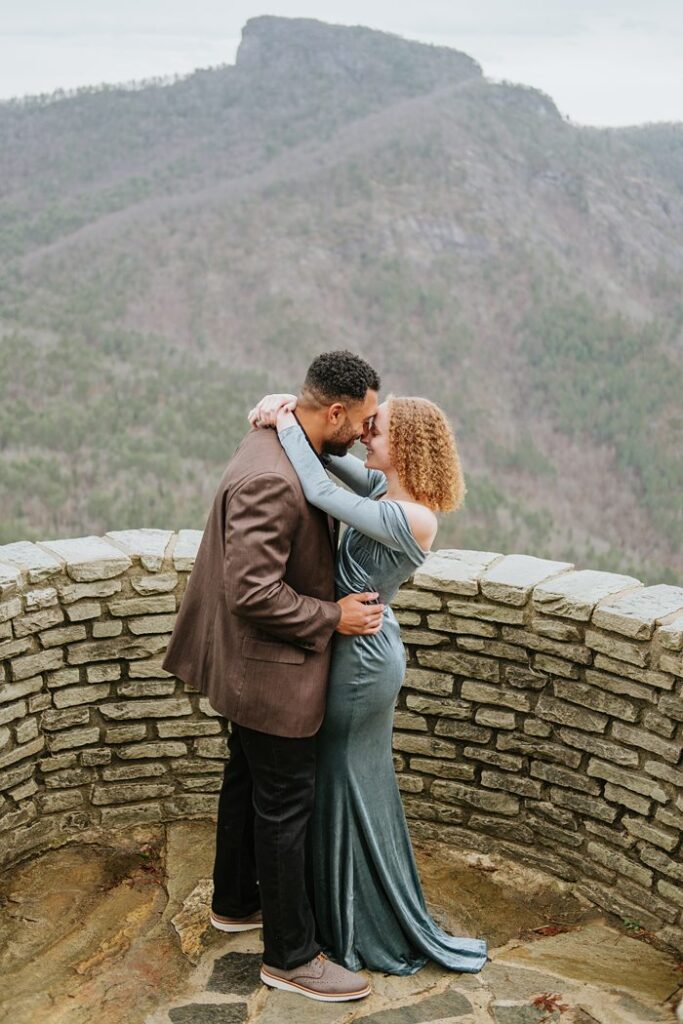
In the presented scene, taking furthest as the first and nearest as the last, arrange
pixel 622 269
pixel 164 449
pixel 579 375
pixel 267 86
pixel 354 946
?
pixel 267 86, pixel 622 269, pixel 579 375, pixel 164 449, pixel 354 946

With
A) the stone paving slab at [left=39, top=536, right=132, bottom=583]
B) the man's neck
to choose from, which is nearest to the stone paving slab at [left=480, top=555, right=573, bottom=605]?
the man's neck

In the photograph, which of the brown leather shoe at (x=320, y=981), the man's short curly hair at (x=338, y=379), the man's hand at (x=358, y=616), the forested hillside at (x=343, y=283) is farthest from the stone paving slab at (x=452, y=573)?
the forested hillside at (x=343, y=283)

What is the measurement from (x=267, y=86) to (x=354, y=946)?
45497 mm

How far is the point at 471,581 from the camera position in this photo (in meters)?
4.19

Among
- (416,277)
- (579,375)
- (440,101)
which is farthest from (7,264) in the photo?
(440,101)

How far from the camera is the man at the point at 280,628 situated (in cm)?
290

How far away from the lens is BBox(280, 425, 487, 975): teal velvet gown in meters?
3.18

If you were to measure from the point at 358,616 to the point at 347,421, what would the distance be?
1.91 ft

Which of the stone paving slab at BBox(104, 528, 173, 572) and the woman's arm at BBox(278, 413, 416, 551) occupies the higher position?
the woman's arm at BBox(278, 413, 416, 551)

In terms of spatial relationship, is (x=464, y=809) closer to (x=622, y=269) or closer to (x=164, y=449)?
(x=164, y=449)

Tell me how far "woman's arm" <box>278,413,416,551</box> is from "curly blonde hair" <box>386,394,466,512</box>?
120mm

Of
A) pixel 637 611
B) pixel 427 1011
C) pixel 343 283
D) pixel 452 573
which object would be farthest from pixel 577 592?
pixel 343 283

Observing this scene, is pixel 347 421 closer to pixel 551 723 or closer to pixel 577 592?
pixel 577 592

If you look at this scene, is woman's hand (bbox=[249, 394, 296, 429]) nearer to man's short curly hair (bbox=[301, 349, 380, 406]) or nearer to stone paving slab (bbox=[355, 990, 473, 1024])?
man's short curly hair (bbox=[301, 349, 380, 406])
